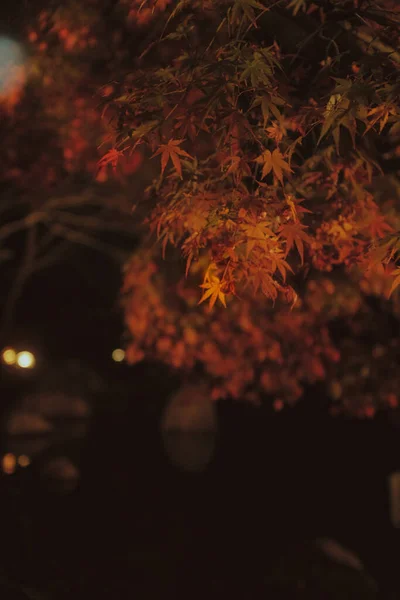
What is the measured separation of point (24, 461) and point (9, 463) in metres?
0.41

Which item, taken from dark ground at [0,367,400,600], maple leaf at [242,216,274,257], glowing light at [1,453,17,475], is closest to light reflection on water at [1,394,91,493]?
glowing light at [1,453,17,475]

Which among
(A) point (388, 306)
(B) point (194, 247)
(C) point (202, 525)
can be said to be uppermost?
(B) point (194, 247)

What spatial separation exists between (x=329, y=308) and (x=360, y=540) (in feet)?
12.4

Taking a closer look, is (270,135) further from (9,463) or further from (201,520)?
(9,463)

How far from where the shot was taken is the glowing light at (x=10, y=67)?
12.0m

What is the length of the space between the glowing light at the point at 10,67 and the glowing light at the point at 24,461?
8042mm

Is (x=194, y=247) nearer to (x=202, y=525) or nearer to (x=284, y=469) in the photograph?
(x=202, y=525)

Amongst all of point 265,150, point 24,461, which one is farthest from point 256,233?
point 24,461

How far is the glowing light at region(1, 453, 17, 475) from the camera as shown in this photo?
16.9 meters

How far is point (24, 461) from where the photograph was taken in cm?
1806

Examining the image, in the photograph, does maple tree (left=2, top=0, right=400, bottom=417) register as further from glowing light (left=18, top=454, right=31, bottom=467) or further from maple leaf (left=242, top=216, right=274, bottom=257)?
glowing light (left=18, top=454, right=31, bottom=467)

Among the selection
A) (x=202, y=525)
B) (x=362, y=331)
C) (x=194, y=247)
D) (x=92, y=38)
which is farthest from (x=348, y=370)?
(x=194, y=247)

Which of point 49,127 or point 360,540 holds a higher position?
point 49,127

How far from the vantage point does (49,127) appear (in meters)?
14.1
